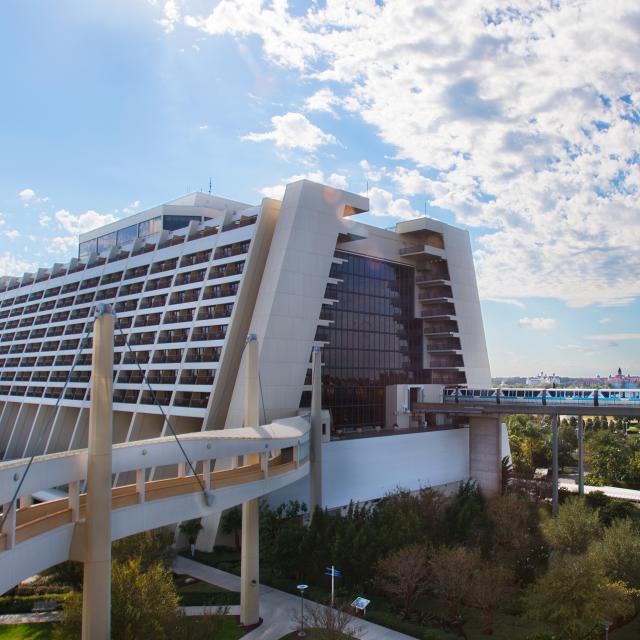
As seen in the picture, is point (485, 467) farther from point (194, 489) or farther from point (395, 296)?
Answer: point (194, 489)

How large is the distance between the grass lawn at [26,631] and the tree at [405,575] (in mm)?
19532

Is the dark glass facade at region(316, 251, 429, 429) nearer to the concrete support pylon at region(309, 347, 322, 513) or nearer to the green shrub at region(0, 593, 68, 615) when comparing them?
the concrete support pylon at region(309, 347, 322, 513)

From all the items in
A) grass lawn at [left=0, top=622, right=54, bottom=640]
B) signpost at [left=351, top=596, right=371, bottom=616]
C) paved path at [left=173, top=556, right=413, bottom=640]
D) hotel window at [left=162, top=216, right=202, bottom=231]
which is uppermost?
hotel window at [left=162, top=216, right=202, bottom=231]

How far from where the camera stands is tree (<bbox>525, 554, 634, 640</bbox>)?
1143 inches

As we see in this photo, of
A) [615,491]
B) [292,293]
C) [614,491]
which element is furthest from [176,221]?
[615,491]

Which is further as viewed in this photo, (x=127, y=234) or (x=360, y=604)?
(x=127, y=234)

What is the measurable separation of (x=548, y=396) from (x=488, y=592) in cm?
2815

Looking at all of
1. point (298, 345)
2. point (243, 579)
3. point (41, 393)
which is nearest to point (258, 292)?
point (298, 345)

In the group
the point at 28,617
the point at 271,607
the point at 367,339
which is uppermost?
the point at 367,339

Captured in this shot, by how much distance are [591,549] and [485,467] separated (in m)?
27.1

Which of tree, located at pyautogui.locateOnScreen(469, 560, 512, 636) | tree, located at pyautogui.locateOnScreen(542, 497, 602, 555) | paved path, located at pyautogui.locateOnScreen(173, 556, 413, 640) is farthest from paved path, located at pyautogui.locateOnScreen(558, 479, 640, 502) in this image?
paved path, located at pyautogui.locateOnScreen(173, 556, 413, 640)

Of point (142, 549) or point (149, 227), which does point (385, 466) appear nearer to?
point (142, 549)

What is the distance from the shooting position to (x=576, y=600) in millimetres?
29688

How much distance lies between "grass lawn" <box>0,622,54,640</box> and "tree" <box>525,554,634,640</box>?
26.7 m
